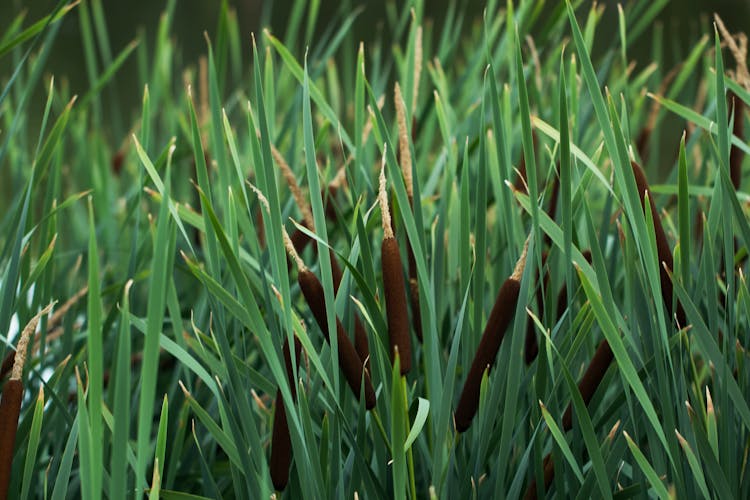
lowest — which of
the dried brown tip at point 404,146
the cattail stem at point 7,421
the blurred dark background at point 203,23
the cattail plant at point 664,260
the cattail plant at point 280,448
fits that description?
the blurred dark background at point 203,23

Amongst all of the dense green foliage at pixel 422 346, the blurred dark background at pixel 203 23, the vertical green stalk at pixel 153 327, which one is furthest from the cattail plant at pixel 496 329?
the blurred dark background at pixel 203 23

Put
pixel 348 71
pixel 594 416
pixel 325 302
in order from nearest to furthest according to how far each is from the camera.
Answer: pixel 325 302 → pixel 594 416 → pixel 348 71

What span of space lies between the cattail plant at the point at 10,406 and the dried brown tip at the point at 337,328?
0.11 meters

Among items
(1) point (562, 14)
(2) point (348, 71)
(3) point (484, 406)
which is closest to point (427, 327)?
(3) point (484, 406)

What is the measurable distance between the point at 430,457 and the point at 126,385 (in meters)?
0.20

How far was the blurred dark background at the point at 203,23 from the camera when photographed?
4047 millimetres

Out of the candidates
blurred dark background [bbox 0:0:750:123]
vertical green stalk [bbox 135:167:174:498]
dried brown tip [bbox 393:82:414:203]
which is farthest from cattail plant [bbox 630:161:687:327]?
blurred dark background [bbox 0:0:750:123]

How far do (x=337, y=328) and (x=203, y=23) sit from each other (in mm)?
4682

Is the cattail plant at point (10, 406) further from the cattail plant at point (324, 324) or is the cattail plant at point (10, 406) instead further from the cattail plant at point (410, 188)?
the cattail plant at point (410, 188)

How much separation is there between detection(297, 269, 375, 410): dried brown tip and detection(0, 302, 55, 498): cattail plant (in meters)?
0.11

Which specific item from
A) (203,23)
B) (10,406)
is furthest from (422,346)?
(203,23)

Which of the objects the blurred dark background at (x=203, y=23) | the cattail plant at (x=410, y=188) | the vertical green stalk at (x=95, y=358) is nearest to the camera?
the vertical green stalk at (x=95, y=358)

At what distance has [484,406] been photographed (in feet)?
1.58

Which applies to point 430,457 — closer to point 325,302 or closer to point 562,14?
point 325,302
